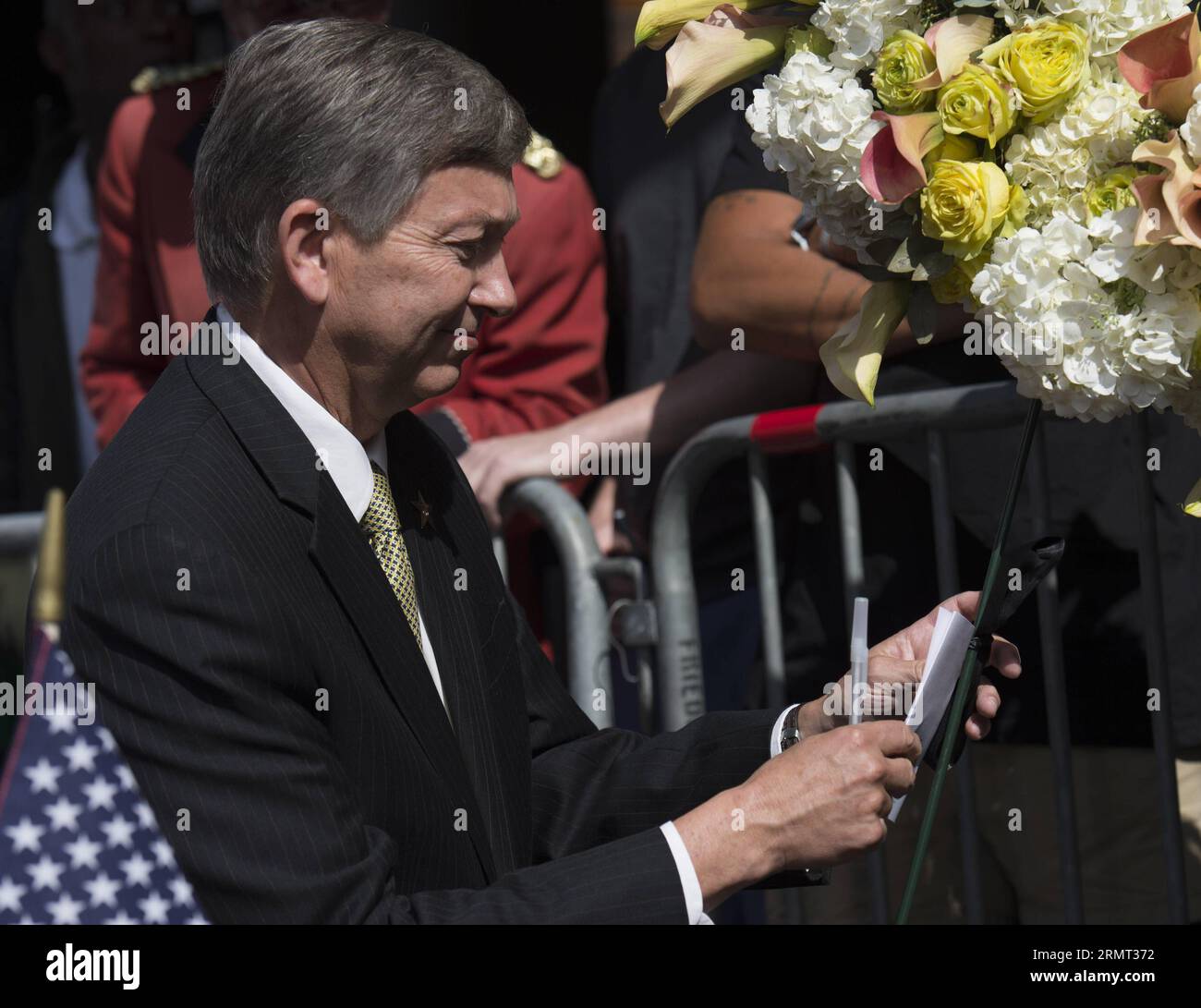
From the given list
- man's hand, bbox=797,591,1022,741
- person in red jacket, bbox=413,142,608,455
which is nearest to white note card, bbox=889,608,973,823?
man's hand, bbox=797,591,1022,741

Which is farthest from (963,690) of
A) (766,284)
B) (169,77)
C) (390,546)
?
(169,77)

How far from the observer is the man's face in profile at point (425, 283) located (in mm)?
2328

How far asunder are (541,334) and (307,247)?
5.70 ft

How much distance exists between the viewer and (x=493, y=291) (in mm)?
2434

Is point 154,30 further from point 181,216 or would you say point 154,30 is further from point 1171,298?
point 1171,298

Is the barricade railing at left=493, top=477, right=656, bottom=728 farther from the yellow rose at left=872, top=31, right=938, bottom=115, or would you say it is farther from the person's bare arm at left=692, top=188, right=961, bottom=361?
the yellow rose at left=872, top=31, right=938, bottom=115

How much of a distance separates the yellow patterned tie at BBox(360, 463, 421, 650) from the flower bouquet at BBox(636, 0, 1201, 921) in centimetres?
69

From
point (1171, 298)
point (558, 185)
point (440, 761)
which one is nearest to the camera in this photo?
point (1171, 298)

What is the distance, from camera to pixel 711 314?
3387mm

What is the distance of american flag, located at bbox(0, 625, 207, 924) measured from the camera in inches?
81.7

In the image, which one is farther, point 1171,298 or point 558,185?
point 558,185

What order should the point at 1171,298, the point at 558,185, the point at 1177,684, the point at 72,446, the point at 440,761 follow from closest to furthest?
the point at 1171,298
the point at 440,761
the point at 1177,684
the point at 558,185
the point at 72,446

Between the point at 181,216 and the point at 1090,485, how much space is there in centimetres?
237
